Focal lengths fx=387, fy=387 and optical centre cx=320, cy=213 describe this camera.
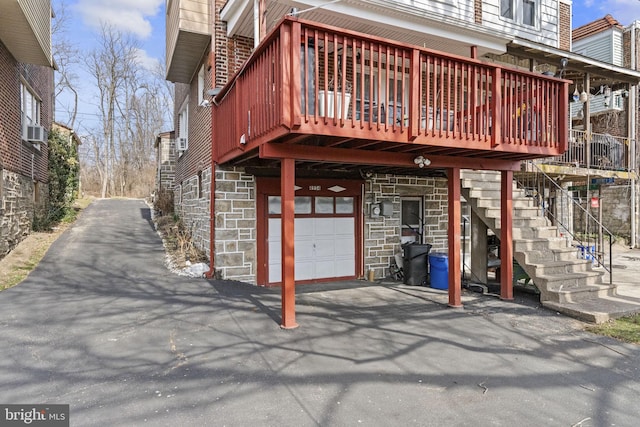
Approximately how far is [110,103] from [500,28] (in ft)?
93.2

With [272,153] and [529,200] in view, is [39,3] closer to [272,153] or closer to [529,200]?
[272,153]

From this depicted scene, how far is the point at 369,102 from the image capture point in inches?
195

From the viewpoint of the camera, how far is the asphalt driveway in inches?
129

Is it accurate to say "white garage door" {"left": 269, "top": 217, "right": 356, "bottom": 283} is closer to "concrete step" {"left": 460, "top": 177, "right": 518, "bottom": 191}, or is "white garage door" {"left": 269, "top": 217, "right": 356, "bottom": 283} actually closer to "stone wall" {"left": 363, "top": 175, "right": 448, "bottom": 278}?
"stone wall" {"left": 363, "top": 175, "right": 448, "bottom": 278}

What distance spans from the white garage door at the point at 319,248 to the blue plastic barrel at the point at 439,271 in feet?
5.82

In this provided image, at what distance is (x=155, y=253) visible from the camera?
931 cm

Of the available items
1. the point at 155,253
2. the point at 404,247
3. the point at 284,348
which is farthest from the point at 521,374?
the point at 155,253

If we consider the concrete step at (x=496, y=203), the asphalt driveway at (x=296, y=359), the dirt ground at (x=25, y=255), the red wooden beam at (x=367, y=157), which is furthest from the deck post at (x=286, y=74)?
the dirt ground at (x=25, y=255)

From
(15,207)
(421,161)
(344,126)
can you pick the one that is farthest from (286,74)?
(15,207)

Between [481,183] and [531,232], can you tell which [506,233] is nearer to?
[531,232]

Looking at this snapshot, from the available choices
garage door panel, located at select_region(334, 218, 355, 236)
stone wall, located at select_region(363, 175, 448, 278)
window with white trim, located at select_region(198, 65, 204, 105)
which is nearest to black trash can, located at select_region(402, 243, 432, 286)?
stone wall, located at select_region(363, 175, 448, 278)

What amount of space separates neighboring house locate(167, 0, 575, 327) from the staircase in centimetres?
51

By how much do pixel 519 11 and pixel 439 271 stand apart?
27.0ft

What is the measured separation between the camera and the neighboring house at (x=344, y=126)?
4.94 m
